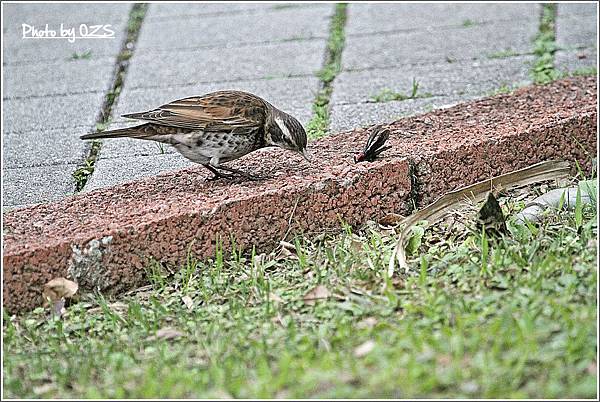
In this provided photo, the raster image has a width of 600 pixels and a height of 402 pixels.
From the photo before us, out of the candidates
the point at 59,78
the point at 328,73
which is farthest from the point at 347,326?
the point at 59,78

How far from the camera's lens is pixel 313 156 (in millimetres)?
4684

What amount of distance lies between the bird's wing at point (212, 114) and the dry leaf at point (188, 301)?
90cm

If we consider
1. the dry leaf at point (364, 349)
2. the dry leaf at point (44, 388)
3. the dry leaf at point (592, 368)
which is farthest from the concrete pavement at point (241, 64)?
the dry leaf at point (592, 368)

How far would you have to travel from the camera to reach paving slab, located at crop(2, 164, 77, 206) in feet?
16.3

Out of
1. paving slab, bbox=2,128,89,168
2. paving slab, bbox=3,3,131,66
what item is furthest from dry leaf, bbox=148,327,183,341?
paving slab, bbox=3,3,131,66

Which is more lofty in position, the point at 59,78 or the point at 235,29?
the point at 235,29

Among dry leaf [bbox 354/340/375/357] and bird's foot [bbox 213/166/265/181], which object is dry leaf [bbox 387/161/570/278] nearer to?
bird's foot [bbox 213/166/265/181]

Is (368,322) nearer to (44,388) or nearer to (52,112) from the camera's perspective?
(44,388)

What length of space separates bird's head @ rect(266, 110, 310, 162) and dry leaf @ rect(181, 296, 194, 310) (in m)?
0.96

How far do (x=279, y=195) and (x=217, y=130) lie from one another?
0.47m

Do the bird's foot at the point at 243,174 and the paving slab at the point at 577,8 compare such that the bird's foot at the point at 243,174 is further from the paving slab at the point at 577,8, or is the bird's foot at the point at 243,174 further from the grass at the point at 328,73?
the paving slab at the point at 577,8

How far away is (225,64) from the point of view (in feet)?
22.3

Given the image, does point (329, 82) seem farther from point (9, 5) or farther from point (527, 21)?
point (9, 5)

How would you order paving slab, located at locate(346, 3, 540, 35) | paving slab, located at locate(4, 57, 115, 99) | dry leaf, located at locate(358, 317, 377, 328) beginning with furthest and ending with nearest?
1. paving slab, located at locate(346, 3, 540, 35)
2. paving slab, located at locate(4, 57, 115, 99)
3. dry leaf, located at locate(358, 317, 377, 328)
